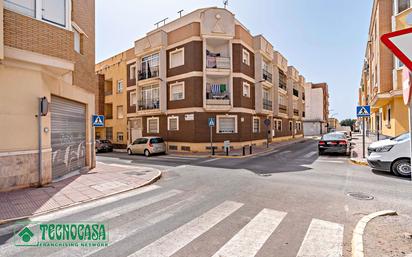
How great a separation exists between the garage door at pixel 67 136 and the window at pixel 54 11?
2.84m

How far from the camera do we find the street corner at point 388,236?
2.96 m

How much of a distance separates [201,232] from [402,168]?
856 cm

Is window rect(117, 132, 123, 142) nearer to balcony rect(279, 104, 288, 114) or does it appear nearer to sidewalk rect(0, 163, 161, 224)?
sidewalk rect(0, 163, 161, 224)

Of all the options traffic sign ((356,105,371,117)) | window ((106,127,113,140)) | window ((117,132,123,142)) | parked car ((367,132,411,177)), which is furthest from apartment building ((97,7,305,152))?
parked car ((367,132,411,177))

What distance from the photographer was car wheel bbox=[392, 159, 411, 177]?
762 cm

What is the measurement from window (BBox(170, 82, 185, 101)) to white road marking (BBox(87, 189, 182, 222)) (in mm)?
14172

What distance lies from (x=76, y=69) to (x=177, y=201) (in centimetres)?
832

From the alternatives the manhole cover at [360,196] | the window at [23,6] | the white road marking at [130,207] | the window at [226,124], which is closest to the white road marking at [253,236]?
the manhole cover at [360,196]

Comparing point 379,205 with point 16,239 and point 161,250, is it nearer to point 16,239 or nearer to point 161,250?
point 161,250

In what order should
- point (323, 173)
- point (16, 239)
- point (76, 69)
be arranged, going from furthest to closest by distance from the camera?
point (76, 69) → point (323, 173) → point (16, 239)

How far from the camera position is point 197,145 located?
1828 centimetres

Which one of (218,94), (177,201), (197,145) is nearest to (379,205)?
(177,201)

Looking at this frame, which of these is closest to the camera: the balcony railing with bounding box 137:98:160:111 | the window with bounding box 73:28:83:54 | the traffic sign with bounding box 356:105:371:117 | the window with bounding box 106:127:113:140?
the window with bounding box 73:28:83:54

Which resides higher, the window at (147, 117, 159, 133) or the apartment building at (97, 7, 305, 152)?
the apartment building at (97, 7, 305, 152)
